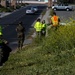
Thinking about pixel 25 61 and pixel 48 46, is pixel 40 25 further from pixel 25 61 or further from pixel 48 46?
pixel 25 61

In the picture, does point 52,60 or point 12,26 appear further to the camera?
point 12,26

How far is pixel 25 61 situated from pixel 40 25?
31.8ft

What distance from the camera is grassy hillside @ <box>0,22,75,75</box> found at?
1191 centimetres

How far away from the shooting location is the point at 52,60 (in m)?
13.8

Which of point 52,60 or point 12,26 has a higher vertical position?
point 52,60

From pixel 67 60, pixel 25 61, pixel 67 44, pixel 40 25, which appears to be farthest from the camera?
Answer: pixel 40 25

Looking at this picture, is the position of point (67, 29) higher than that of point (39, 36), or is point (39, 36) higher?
point (67, 29)

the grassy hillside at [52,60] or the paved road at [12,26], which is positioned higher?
the grassy hillside at [52,60]

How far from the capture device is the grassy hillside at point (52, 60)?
11.9m

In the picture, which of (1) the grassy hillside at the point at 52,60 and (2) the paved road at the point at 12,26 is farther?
(2) the paved road at the point at 12,26

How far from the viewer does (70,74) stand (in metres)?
10.9

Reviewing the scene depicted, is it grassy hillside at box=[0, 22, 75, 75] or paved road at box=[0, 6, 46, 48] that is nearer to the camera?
grassy hillside at box=[0, 22, 75, 75]

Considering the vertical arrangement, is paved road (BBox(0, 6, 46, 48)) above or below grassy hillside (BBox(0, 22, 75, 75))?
below

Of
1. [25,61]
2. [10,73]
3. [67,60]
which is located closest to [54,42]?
[25,61]
